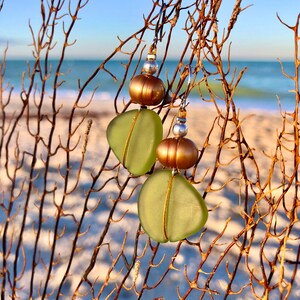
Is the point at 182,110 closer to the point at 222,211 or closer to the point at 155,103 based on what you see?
the point at 155,103

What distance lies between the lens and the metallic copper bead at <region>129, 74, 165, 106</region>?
1.82 feet

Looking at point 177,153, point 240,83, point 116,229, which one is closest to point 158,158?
point 177,153

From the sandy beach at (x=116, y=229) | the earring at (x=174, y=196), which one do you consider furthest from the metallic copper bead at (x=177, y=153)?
the sandy beach at (x=116, y=229)

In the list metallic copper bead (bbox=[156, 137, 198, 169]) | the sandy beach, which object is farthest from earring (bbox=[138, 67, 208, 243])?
the sandy beach

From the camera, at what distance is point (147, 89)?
0.55 metres

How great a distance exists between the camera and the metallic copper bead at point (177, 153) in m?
0.51

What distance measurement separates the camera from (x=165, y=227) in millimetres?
547

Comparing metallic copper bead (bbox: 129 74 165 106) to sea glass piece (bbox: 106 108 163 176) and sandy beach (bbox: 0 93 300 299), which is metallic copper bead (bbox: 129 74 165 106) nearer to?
sea glass piece (bbox: 106 108 163 176)

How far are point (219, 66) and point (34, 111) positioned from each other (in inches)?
96.1

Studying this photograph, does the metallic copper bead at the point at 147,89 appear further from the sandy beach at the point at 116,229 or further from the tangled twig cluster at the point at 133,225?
the sandy beach at the point at 116,229

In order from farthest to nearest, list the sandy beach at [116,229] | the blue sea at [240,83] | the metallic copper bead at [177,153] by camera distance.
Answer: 1. the blue sea at [240,83]
2. the sandy beach at [116,229]
3. the metallic copper bead at [177,153]

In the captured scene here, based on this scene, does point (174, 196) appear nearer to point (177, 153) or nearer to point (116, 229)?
point (177, 153)

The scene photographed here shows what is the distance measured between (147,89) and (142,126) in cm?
5


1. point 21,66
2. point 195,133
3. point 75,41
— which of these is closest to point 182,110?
point 75,41
